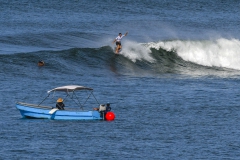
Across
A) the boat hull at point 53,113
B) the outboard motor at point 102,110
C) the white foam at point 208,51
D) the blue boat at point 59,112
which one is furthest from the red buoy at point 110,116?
the white foam at point 208,51

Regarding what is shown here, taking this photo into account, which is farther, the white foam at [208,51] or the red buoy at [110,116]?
the white foam at [208,51]

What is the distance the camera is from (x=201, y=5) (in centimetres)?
11625

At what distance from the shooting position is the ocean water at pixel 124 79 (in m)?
36.5

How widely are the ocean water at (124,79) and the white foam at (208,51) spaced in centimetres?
10

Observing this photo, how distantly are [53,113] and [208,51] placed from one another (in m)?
32.3

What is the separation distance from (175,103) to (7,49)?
78.6 feet

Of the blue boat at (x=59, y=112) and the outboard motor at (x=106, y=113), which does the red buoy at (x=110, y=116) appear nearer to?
the outboard motor at (x=106, y=113)

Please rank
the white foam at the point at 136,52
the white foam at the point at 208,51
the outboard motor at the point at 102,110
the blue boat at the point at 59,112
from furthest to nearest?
the white foam at the point at 208,51 < the white foam at the point at 136,52 < the outboard motor at the point at 102,110 < the blue boat at the point at 59,112

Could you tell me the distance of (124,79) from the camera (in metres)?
55.0

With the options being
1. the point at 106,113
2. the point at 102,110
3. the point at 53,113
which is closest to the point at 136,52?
the point at 102,110

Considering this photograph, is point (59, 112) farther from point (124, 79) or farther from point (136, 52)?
point (136, 52)

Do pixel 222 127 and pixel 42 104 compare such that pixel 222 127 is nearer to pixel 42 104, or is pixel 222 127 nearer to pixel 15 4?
pixel 42 104

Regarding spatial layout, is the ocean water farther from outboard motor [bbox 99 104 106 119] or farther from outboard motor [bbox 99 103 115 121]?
outboard motor [bbox 99 104 106 119]


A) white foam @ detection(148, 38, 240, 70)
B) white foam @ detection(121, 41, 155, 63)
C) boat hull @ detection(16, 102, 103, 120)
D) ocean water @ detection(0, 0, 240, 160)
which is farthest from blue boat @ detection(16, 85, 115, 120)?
white foam @ detection(148, 38, 240, 70)
